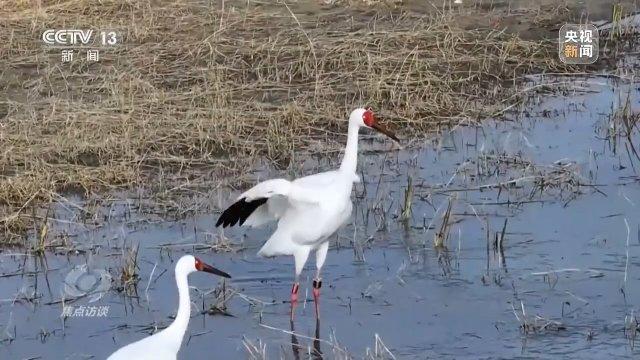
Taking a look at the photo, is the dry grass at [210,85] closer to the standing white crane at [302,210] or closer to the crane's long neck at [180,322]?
the standing white crane at [302,210]

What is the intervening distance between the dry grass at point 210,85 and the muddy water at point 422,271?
1.80 feet

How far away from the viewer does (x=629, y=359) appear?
6.92 meters

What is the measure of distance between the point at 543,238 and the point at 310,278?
1.52m

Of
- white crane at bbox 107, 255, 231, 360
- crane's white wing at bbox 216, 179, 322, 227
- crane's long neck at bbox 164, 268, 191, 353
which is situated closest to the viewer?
white crane at bbox 107, 255, 231, 360

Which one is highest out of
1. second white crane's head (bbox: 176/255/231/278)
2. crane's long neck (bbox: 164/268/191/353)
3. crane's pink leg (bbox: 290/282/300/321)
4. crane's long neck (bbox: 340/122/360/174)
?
crane's long neck (bbox: 340/122/360/174)

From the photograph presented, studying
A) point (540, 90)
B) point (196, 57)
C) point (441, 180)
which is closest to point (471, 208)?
point (441, 180)

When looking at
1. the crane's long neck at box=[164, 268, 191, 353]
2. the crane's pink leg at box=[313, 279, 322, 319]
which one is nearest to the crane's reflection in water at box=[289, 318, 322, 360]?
the crane's pink leg at box=[313, 279, 322, 319]

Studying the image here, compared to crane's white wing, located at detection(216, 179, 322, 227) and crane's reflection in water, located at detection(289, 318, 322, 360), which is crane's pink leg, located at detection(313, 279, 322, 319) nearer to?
crane's reflection in water, located at detection(289, 318, 322, 360)

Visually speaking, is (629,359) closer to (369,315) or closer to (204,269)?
(369,315)

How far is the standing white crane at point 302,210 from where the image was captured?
781 centimetres

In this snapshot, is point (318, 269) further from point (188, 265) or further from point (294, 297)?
point (188, 265)

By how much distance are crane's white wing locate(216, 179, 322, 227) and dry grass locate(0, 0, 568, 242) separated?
1.79m

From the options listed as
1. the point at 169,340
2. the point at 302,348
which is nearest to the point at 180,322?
the point at 169,340

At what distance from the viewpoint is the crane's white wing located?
7.69 metres
